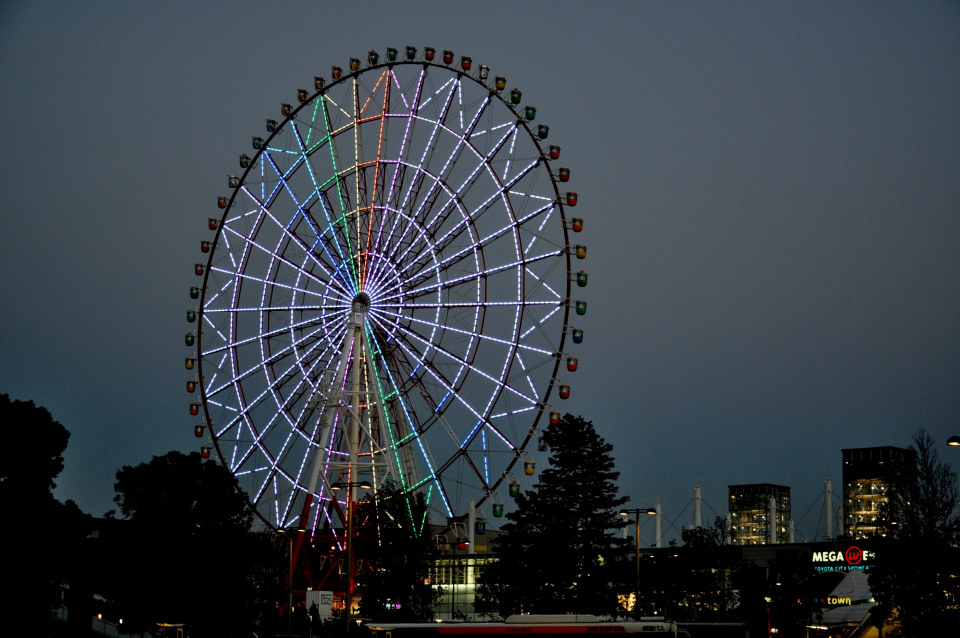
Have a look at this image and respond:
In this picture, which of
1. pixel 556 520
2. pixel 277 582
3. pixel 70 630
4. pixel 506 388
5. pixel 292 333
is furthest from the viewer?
pixel 556 520

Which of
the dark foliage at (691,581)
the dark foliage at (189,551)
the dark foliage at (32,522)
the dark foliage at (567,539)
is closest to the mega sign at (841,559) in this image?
the dark foliage at (691,581)

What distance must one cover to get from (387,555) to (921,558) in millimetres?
24313

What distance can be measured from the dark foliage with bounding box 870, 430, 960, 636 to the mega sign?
93.1 feet

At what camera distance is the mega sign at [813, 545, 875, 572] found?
6894 centimetres

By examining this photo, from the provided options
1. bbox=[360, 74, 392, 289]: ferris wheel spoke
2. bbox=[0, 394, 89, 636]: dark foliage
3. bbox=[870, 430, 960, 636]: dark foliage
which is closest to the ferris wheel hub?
bbox=[360, 74, 392, 289]: ferris wheel spoke

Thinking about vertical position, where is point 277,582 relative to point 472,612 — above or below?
above

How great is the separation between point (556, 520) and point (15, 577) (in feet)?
115

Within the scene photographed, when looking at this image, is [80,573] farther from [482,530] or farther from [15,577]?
[482,530]

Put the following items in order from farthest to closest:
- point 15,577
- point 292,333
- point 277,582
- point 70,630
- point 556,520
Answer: point 556,520
point 277,582
point 292,333
point 70,630
point 15,577

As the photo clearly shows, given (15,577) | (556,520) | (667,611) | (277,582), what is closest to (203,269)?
(277,582)

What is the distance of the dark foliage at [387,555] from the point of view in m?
51.7

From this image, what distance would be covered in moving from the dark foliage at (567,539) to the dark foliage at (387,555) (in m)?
11.8

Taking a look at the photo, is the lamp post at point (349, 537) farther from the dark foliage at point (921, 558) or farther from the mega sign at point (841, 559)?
the mega sign at point (841, 559)

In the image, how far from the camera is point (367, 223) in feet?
160
